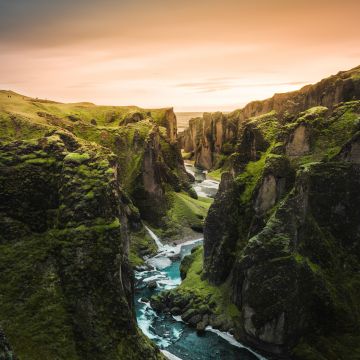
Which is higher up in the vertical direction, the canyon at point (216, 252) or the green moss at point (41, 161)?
the green moss at point (41, 161)

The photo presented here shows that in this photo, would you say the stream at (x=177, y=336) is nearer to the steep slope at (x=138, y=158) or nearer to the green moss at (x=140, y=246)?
the green moss at (x=140, y=246)

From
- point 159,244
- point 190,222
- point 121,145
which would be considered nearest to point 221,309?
point 159,244

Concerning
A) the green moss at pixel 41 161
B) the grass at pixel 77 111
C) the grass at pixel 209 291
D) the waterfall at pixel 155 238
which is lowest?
the waterfall at pixel 155 238

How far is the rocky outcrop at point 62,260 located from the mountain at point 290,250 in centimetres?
1906

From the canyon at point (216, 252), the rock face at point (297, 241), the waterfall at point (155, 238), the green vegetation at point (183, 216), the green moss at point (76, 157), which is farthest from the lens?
the green vegetation at point (183, 216)

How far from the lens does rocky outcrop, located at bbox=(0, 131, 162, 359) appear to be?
42219mm

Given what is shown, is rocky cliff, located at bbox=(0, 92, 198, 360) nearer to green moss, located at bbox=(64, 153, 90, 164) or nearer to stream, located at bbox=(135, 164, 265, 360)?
green moss, located at bbox=(64, 153, 90, 164)

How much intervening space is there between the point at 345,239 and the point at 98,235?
127ft

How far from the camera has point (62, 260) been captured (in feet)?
152

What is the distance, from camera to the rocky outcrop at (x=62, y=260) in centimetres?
4222

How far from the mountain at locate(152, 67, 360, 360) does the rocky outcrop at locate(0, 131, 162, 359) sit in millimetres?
19056

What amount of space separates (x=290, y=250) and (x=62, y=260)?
32046mm

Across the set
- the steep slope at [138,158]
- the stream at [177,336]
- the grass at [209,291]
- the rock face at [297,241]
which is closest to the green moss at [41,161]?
the stream at [177,336]

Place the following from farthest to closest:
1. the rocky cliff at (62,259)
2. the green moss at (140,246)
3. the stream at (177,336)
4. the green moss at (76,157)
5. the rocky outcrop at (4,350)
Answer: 1. the green moss at (140,246)
2. the stream at (177,336)
3. the green moss at (76,157)
4. the rocky cliff at (62,259)
5. the rocky outcrop at (4,350)
